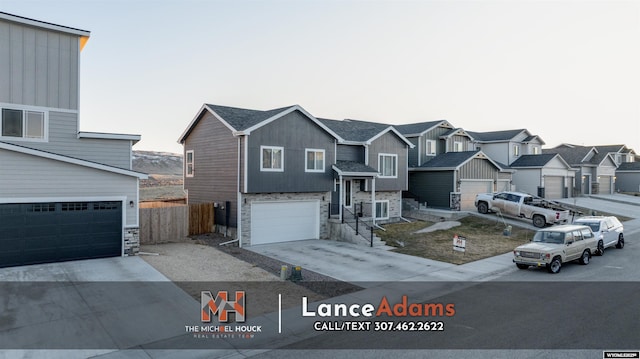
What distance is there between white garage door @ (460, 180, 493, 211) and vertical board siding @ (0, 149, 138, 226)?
2515 centimetres

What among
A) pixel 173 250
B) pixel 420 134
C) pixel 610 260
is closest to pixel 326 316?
pixel 173 250

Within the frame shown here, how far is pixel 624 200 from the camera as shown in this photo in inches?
1693

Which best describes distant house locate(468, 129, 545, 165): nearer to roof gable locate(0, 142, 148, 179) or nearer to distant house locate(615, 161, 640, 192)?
distant house locate(615, 161, 640, 192)

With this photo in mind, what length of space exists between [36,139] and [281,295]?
558 inches

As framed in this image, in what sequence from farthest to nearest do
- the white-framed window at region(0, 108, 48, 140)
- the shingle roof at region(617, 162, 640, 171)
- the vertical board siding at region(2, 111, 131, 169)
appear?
the shingle roof at region(617, 162, 640, 171) → the vertical board siding at region(2, 111, 131, 169) → the white-framed window at region(0, 108, 48, 140)

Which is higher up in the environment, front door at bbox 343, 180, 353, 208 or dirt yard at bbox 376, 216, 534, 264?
front door at bbox 343, 180, 353, 208

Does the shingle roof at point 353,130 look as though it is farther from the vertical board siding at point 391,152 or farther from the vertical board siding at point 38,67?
the vertical board siding at point 38,67

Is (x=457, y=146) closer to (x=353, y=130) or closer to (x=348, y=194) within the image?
(x=353, y=130)

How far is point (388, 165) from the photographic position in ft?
97.8

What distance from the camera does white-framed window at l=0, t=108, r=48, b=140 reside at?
58.4ft

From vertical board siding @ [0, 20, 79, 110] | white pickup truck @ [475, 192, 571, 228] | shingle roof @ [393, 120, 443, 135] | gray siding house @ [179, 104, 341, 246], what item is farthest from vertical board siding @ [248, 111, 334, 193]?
shingle roof @ [393, 120, 443, 135]

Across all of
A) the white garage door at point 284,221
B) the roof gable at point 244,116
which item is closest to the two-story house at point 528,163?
the white garage door at point 284,221

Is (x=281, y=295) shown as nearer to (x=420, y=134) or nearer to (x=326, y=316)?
(x=326, y=316)

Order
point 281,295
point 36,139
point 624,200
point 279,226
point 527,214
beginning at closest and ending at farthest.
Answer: point 281,295 < point 36,139 < point 279,226 < point 527,214 < point 624,200
